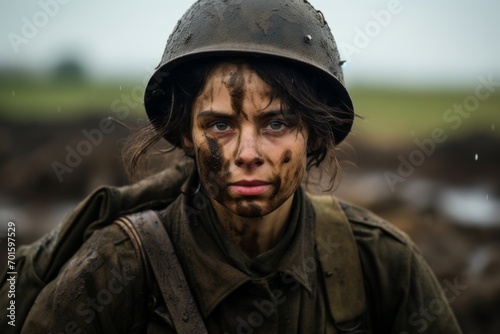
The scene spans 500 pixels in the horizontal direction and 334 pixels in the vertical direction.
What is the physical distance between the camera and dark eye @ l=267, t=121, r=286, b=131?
288cm

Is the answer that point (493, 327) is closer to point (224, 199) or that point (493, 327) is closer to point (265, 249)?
point (265, 249)

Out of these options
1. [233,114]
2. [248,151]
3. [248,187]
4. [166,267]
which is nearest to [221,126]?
[233,114]

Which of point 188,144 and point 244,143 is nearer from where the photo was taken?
point 244,143

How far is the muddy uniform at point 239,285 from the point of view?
9.45 ft

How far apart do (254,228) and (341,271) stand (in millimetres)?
490

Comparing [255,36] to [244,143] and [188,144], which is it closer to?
[244,143]

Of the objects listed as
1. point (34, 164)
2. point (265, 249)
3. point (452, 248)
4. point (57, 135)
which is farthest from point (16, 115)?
point (265, 249)

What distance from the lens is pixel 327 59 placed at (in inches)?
121

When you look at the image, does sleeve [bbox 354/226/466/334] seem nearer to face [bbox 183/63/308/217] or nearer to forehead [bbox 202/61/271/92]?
face [bbox 183/63/308/217]

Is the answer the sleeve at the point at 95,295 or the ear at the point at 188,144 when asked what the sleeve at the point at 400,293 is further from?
the sleeve at the point at 95,295

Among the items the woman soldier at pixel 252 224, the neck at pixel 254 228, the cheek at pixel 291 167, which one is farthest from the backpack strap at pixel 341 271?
the cheek at pixel 291 167

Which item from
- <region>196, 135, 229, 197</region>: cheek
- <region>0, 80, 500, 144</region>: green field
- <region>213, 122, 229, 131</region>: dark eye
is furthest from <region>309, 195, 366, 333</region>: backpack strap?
<region>0, 80, 500, 144</region>: green field

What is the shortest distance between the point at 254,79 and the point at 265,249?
2.98 ft

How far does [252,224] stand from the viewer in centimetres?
318
